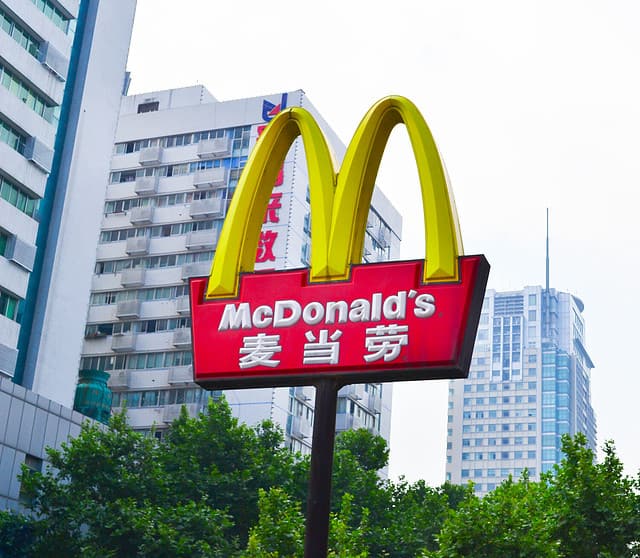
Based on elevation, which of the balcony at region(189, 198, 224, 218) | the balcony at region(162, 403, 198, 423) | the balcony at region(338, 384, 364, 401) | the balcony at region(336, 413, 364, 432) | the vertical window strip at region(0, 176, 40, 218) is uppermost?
the balcony at region(189, 198, 224, 218)

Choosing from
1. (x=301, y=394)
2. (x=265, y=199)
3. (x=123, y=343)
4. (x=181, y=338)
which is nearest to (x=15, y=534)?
(x=265, y=199)

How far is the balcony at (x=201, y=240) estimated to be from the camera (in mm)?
66688

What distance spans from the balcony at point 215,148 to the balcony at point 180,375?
44.1 feet

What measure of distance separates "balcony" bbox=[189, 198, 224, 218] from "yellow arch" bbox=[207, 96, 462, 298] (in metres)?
50.1

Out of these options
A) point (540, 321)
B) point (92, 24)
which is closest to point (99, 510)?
point (92, 24)

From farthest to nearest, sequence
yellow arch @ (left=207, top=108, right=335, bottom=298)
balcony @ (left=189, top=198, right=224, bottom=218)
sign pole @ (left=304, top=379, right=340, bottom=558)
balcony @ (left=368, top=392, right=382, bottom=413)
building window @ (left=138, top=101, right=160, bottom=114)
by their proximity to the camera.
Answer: building window @ (left=138, top=101, right=160, bottom=114) < balcony @ (left=368, top=392, right=382, bottom=413) < balcony @ (left=189, top=198, right=224, bottom=218) < yellow arch @ (left=207, top=108, right=335, bottom=298) < sign pole @ (left=304, top=379, right=340, bottom=558)

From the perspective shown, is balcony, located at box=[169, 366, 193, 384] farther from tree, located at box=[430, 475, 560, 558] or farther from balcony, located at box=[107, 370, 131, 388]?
tree, located at box=[430, 475, 560, 558]

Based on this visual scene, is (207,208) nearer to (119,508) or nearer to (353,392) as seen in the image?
(353,392)

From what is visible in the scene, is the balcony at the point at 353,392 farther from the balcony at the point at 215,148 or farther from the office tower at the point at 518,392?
the office tower at the point at 518,392

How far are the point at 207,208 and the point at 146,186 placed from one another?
204 inches

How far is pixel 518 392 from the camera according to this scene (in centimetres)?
16350

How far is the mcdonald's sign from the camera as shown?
14.8 m

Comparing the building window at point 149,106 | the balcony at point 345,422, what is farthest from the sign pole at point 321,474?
the building window at point 149,106

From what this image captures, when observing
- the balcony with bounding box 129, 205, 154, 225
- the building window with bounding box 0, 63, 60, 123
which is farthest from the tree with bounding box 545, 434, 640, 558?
the balcony with bounding box 129, 205, 154, 225
